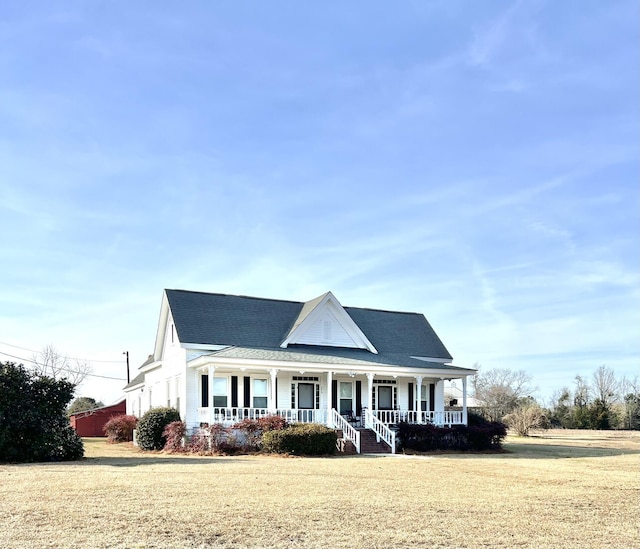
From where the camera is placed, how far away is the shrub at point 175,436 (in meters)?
28.3

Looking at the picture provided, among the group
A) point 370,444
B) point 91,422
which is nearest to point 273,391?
point 370,444

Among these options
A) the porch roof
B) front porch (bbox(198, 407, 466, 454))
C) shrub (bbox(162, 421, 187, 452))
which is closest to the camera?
shrub (bbox(162, 421, 187, 452))

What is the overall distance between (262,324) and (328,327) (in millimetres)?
3341

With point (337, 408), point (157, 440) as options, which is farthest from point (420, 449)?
point (157, 440)

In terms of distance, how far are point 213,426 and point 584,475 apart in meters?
14.0

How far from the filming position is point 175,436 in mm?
28438

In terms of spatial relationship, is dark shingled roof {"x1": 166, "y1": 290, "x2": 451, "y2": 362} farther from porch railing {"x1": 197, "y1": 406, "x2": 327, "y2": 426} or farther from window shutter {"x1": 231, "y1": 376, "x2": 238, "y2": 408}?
porch railing {"x1": 197, "y1": 406, "x2": 327, "y2": 426}

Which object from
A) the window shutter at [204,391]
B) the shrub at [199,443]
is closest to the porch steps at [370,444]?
the shrub at [199,443]

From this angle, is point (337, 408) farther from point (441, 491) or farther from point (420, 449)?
point (441, 491)

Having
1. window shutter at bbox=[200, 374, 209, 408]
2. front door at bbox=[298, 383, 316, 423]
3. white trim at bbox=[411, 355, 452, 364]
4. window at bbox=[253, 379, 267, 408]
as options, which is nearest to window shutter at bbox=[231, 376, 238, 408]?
window at bbox=[253, 379, 267, 408]

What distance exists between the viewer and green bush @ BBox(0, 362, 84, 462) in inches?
835

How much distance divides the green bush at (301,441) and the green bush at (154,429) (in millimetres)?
6195

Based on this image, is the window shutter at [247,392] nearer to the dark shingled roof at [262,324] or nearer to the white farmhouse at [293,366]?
the white farmhouse at [293,366]

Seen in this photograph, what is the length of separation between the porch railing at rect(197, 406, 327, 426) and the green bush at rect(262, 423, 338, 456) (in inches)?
114
